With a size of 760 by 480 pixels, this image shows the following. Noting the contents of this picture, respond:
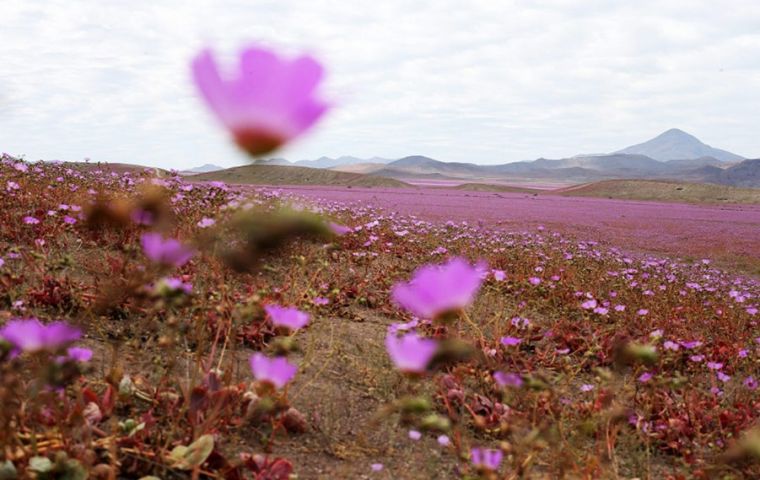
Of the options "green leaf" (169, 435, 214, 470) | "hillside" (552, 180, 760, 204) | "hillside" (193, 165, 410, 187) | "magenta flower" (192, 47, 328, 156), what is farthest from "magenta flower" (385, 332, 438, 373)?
"hillside" (193, 165, 410, 187)

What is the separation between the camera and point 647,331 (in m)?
4.53

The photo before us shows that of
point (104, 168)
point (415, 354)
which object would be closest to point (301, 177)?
point (104, 168)

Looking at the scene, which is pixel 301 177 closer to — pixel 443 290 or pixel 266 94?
pixel 443 290

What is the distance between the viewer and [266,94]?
62 centimetres

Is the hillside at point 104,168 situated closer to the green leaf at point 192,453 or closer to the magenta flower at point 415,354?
the green leaf at point 192,453

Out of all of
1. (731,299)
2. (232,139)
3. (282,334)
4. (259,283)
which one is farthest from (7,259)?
(731,299)

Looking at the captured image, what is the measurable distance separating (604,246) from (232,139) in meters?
10.1

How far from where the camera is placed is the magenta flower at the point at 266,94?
611 mm

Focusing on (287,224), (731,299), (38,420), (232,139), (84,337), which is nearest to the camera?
(287,224)

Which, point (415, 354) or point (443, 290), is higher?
point (443, 290)

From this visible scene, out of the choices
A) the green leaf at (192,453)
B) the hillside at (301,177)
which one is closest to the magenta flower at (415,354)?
the green leaf at (192,453)

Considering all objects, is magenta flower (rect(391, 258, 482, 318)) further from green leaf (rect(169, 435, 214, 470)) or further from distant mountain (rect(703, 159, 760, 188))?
distant mountain (rect(703, 159, 760, 188))

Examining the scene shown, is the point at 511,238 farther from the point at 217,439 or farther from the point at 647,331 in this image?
the point at 217,439

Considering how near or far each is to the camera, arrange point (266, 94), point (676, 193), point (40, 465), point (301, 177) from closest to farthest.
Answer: point (266, 94)
point (40, 465)
point (676, 193)
point (301, 177)
